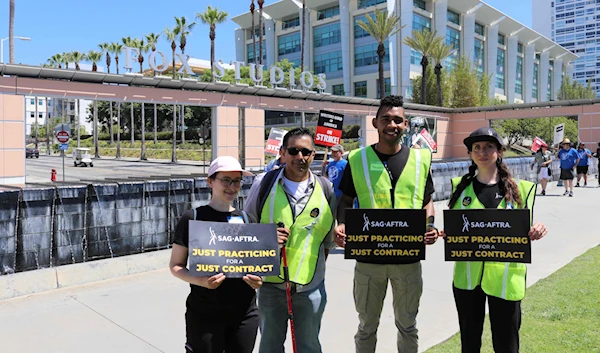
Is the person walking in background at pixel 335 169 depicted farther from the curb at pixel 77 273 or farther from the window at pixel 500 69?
the window at pixel 500 69

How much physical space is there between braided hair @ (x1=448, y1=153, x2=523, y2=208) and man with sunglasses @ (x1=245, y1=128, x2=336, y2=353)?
3.21ft

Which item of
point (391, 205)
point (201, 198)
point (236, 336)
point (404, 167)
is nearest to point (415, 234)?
point (391, 205)

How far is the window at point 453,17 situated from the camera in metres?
69.2

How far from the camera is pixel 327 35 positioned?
2771 inches

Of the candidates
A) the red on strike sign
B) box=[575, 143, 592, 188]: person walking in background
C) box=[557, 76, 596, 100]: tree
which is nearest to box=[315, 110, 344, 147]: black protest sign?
box=[575, 143, 592, 188]: person walking in background

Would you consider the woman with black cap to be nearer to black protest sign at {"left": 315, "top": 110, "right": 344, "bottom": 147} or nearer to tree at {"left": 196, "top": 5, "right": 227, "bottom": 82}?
black protest sign at {"left": 315, "top": 110, "right": 344, "bottom": 147}

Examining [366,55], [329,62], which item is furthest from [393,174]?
[329,62]

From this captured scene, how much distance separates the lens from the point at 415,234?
337 cm

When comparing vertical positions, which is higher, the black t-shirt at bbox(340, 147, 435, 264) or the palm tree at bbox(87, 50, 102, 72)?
the palm tree at bbox(87, 50, 102, 72)

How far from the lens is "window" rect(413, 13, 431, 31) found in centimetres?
6391

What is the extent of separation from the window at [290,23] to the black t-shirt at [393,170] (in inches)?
2900

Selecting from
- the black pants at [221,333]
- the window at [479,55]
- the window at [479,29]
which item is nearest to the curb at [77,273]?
the black pants at [221,333]

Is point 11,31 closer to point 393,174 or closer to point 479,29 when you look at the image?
point 393,174

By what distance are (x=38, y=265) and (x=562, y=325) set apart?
626 centimetres
